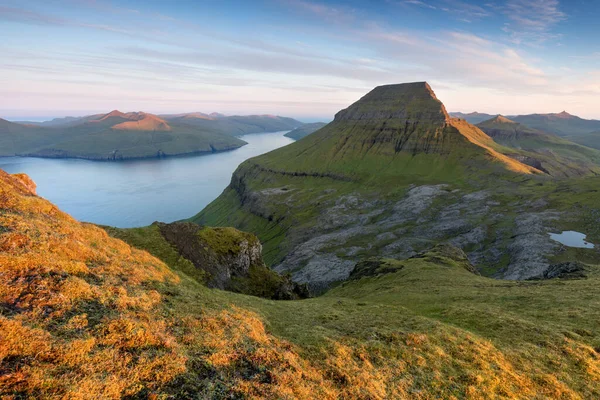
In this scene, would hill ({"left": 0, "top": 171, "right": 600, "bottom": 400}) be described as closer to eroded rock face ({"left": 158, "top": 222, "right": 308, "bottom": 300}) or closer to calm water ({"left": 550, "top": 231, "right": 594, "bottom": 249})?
eroded rock face ({"left": 158, "top": 222, "right": 308, "bottom": 300})

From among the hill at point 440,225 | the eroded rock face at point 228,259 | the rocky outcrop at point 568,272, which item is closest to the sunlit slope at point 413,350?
the eroded rock face at point 228,259

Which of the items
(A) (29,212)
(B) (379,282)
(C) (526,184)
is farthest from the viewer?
(C) (526,184)

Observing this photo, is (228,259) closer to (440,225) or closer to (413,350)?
A: (413,350)

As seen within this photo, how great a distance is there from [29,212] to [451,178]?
8395 inches

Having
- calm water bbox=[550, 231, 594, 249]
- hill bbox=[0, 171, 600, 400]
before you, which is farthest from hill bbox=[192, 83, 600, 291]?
hill bbox=[0, 171, 600, 400]

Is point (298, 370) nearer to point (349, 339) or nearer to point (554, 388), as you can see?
point (349, 339)

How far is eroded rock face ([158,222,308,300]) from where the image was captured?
→ 1896 inches

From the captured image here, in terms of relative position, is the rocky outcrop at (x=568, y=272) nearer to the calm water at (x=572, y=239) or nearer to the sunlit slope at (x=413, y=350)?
the sunlit slope at (x=413, y=350)

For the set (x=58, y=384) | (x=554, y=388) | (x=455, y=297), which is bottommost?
(x=455, y=297)

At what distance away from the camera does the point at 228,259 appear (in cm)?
5469

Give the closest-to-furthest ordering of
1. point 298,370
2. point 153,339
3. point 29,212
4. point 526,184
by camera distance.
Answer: point 153,339, point 298,370, point 29,212, point 526,184

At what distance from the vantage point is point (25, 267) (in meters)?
17.9

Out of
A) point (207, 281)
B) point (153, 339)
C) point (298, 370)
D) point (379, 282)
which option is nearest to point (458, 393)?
point (298, 370)

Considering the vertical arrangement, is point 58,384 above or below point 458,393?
→ above
